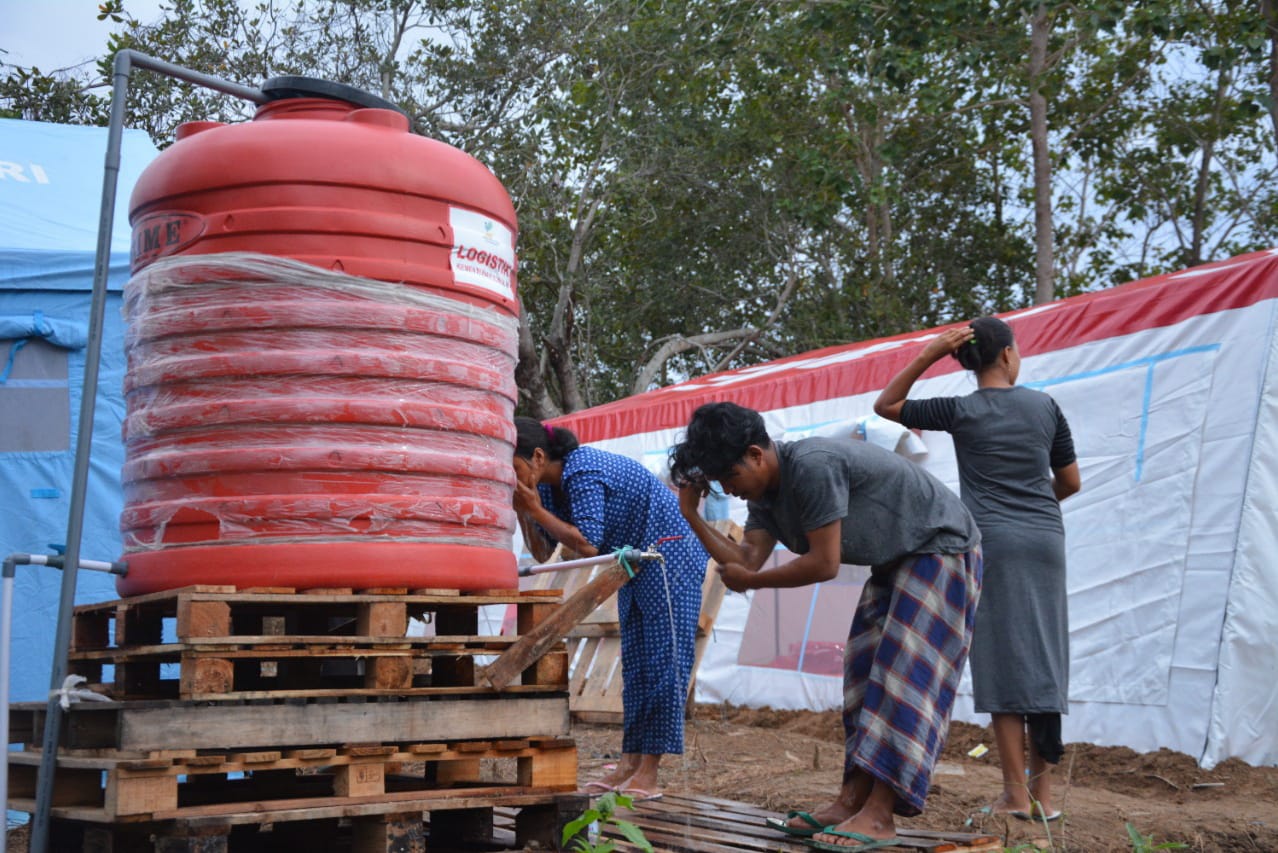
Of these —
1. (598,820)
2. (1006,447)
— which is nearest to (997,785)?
(1006,447)

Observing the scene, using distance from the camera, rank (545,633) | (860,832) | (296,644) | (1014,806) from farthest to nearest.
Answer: (1014,806), (860,832), (545,633), (296,644)

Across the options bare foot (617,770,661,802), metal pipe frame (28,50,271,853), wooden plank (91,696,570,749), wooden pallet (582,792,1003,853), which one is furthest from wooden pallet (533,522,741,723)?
metal pipe frame (28,50,271,853)

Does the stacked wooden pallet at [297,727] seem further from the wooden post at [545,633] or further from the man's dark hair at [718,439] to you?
the man's dark hair at [718,439]

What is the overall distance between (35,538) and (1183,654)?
543cm

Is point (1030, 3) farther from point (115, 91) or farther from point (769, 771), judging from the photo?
point (115, 91)

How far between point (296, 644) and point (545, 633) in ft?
2.45

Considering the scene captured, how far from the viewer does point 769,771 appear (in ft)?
22.7

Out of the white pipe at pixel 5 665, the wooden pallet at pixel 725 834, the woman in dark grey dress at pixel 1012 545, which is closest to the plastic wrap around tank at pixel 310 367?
the white pipe at pixel 5 665

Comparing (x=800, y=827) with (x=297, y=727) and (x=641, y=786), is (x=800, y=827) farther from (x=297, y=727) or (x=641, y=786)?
(x=297, y=727)

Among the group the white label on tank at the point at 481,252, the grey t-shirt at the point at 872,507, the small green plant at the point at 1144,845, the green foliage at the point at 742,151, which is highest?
the green foliage at the point at 742,151

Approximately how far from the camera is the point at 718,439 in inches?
158

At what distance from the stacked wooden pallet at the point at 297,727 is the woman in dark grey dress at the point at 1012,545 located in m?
1.64

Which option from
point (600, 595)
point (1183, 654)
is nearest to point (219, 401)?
point (600, 595)

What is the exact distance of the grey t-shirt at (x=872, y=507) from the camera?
164 inches
